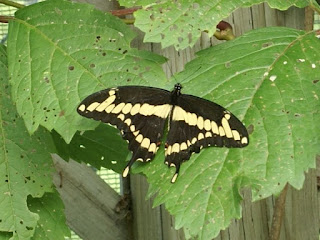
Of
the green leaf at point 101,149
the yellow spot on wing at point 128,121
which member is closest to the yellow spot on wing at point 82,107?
the yellow spot on wing at point 128,121

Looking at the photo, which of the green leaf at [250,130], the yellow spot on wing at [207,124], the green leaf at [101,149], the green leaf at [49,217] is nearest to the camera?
the green leaf at [250,130]

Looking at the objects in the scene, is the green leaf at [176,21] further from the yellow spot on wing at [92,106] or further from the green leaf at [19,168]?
the green leaf at [19,168]

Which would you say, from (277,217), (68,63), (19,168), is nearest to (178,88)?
(68,63)

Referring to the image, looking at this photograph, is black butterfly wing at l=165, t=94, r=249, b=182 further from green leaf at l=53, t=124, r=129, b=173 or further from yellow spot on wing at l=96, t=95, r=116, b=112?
green leaf at l=53, t=124, r=129, b=173

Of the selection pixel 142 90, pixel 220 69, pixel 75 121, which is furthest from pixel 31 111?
pixel 220 69

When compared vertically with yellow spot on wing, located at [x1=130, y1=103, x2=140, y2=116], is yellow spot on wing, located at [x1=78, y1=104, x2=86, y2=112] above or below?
below

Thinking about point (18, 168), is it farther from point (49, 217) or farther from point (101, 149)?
point (101, 149)

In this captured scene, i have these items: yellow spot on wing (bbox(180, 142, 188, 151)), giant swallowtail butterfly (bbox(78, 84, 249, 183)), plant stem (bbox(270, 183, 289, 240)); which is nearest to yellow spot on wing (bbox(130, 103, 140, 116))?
giant swallowtail butterfly (bbox(78, 84, 249, 183))

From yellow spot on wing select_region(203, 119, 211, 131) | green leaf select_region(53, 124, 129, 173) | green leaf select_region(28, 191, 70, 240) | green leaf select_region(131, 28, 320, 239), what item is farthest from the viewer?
green leaf select_region(53, 124, 129, 173)
